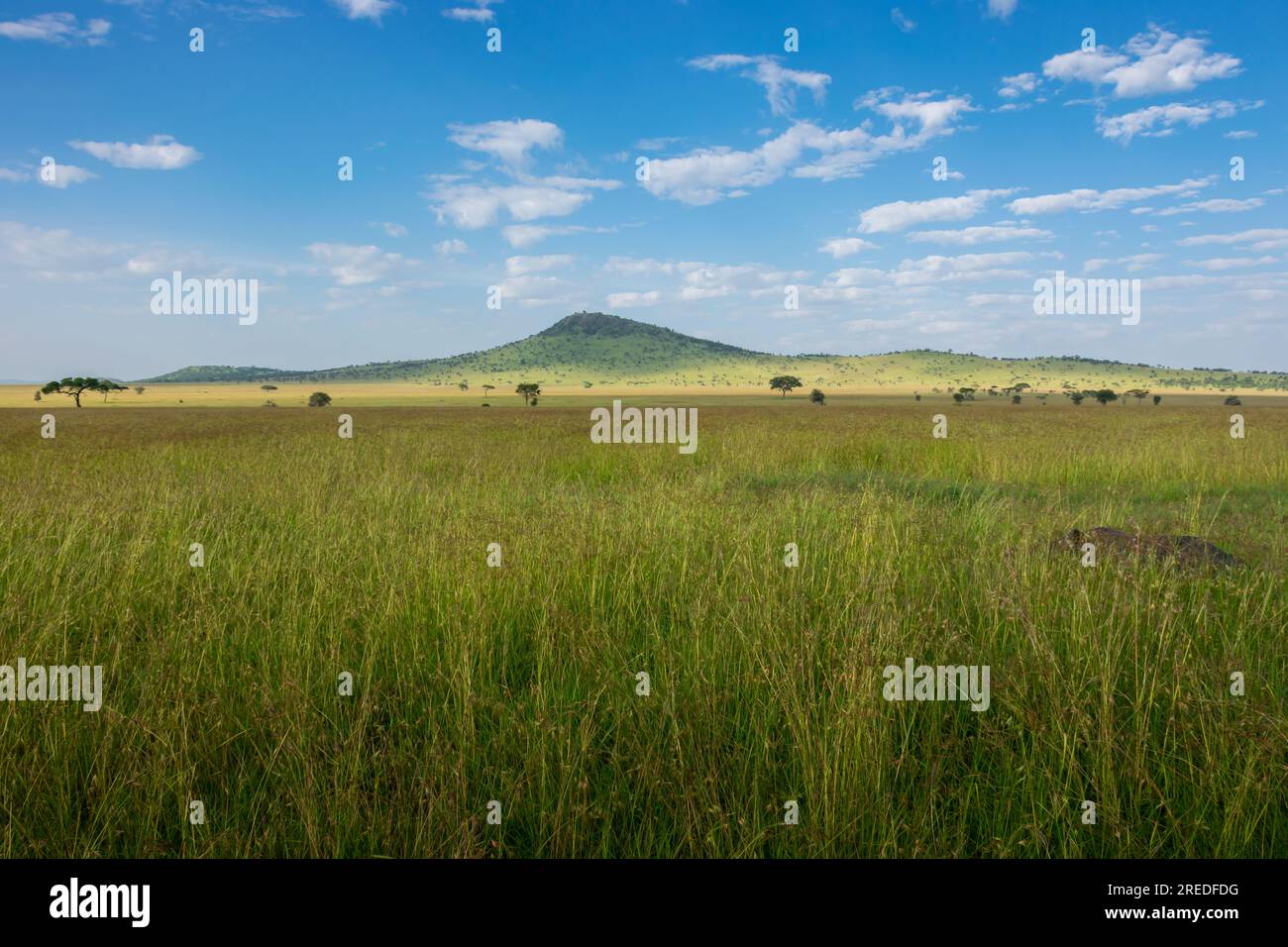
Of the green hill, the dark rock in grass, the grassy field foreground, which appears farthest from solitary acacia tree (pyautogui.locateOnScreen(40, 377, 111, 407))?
the green hill

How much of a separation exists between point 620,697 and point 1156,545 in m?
5.39

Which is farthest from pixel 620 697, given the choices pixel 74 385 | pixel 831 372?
pixel 831 372

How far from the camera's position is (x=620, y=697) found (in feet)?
10.9

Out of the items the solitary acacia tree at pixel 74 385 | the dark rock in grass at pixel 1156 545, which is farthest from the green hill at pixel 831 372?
the dark rock in grass at pixel 1156 545

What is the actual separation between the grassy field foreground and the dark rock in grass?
1.00 feet

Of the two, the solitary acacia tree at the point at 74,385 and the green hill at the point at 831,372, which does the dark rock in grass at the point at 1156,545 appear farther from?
the green hill at the point at 831,372

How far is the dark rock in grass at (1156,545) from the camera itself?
5.89m

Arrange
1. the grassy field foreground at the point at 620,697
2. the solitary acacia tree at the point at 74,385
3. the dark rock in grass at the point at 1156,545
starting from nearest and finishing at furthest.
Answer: the grassy field foreground at the point at 620,697, the dark rock in grass at the point at 1156,545, the solitary acacia tree at the point at 74,385

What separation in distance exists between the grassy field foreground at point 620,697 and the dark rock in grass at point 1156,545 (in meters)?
0.31

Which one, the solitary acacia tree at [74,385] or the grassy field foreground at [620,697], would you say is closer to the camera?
the grassy field foreground at [620,697]
